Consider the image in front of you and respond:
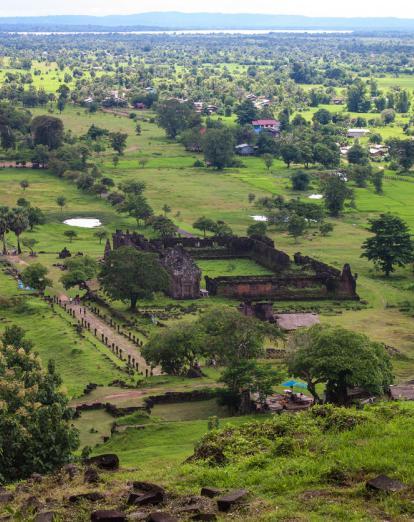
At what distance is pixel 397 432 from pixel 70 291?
5363 cm

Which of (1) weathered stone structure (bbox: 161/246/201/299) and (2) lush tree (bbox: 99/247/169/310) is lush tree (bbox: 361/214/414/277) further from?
(2) lush tree (bbox: 99/247/169/310)

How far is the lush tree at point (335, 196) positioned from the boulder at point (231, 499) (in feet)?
298

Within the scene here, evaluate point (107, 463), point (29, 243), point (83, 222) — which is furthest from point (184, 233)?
point (107, 463)

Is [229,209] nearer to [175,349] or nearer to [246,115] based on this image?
[175,349]

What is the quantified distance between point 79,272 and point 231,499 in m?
55.1

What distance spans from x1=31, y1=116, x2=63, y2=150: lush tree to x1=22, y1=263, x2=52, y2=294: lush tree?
7787 centimetres

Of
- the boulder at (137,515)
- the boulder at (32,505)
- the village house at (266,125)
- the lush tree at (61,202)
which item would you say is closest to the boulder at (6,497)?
the boulder at (32,505)

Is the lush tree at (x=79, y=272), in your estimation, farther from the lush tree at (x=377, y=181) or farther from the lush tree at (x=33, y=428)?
the lush tree at (x=377, y=181)

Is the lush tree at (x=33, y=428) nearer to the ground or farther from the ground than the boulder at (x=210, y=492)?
nearer to the ground

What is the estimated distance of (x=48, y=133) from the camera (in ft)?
509

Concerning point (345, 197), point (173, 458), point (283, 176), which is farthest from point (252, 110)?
point (173, 458)

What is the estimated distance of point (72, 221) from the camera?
111 m

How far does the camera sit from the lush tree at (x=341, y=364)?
4978 cm

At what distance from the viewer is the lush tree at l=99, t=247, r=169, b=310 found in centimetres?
7562
